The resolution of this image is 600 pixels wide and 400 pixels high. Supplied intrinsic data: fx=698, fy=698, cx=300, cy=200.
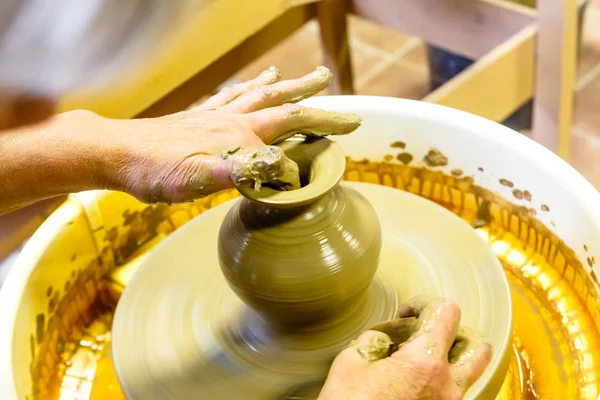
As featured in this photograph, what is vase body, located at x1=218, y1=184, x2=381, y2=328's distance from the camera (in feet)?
3.16

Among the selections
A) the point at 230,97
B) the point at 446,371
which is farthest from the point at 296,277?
the point at 230,97

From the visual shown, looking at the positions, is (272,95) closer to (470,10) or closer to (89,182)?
(89,182)

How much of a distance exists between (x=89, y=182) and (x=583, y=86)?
231 centimetres

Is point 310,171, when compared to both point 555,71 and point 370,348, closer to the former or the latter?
point 370,348

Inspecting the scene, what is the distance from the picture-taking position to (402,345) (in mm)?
906

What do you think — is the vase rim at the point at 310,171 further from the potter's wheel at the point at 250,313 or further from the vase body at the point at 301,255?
the potter's wheel at the point at 250,313

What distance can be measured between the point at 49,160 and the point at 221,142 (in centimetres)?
29

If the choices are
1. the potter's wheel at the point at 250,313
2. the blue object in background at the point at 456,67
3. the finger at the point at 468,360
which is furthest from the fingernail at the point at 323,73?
the blue object in background at the point at 456,67

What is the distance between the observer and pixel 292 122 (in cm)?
100

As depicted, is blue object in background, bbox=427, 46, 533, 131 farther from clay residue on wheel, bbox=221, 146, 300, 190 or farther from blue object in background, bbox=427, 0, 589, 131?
clay residue on wheel, bbox=221, 146, 300, 190

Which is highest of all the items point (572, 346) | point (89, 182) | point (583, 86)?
point (89, 182)

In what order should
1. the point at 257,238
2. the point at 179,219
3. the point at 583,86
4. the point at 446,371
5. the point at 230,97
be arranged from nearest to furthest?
the point at 446,371 < the point at 257,238 < the point at 230,97 < the point at 179,219 < the point at 583,86

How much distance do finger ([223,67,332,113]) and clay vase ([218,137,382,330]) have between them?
89 mm

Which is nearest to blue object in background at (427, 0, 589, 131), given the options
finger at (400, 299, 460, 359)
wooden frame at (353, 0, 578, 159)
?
wooden frame at (353, 0, 578, 159)
